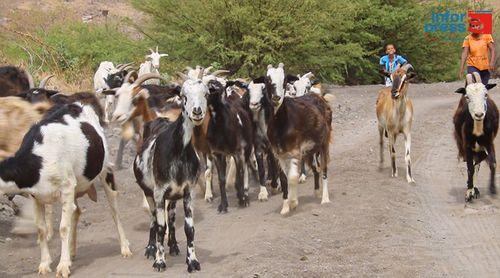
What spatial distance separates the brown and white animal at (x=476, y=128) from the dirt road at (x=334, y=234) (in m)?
0.40

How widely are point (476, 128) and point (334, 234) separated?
3.17m

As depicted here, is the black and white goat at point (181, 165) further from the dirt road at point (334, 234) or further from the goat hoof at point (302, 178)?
the goat hoof at point (302, 178)

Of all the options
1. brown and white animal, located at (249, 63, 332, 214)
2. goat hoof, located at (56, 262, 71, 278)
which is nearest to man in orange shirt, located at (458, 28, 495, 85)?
brown and white animal, located at (249, 63, 332, 214)

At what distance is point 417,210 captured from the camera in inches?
416

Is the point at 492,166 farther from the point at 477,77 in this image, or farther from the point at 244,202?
the point at 244,202

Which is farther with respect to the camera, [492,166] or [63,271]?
[492,166]

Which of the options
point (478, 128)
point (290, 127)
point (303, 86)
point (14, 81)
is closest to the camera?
point (290, 127)

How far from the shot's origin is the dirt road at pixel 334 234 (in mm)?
7863

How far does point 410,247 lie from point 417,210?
203 centimetres

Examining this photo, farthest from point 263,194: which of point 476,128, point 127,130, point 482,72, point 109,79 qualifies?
point 109,79

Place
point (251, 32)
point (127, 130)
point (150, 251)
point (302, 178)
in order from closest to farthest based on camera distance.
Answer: point (150, 251) < point (127, 130) < point (302, 178) < point (251, 32)

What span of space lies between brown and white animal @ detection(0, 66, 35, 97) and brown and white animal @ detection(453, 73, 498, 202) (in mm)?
6433

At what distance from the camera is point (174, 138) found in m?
7.96
